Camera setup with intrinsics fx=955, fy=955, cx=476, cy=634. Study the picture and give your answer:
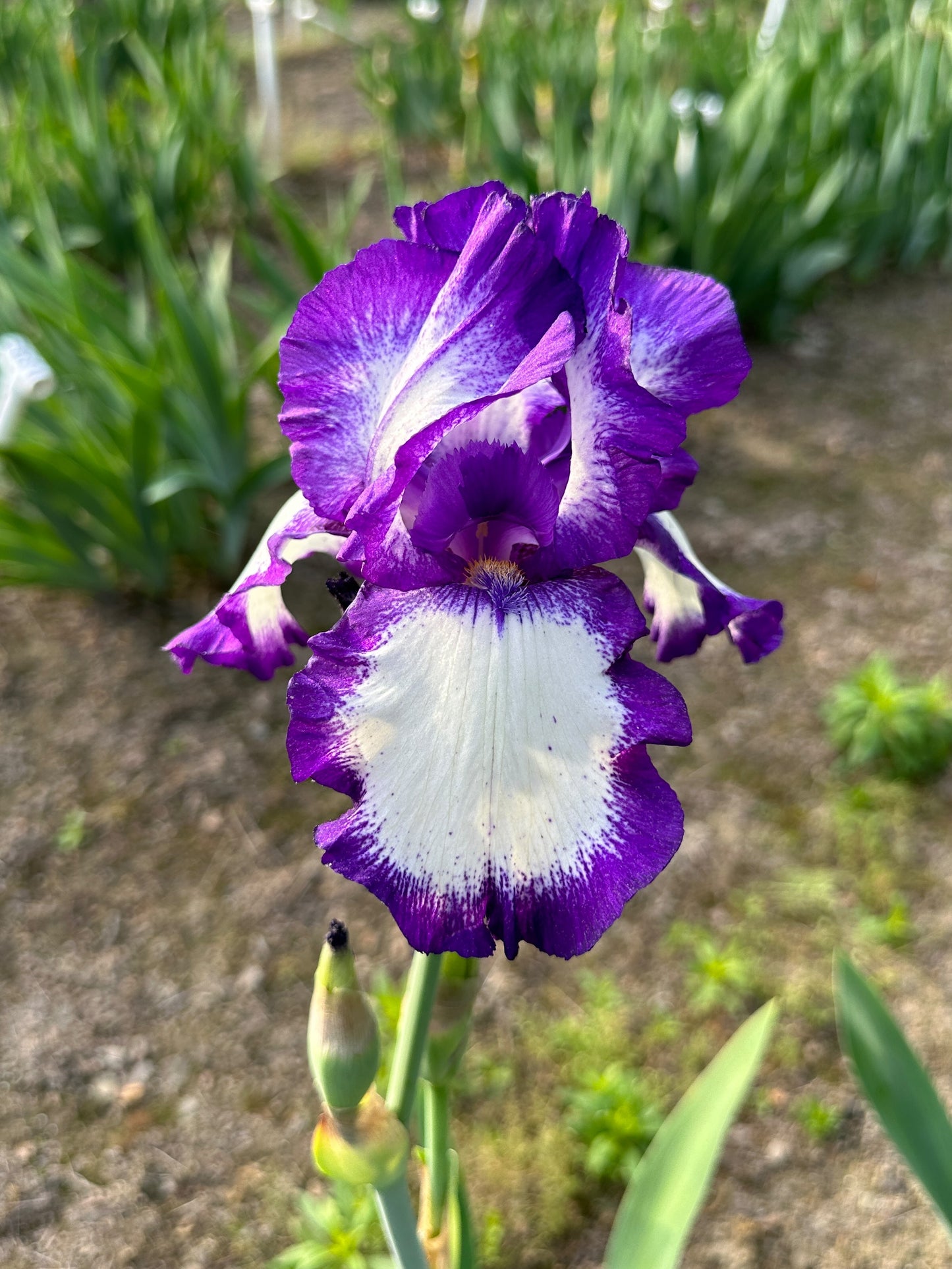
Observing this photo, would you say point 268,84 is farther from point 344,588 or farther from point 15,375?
point 344,588

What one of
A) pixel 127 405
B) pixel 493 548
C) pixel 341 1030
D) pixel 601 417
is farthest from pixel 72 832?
pixel 601 417

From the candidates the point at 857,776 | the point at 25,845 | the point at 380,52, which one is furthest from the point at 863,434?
the point at 380,52

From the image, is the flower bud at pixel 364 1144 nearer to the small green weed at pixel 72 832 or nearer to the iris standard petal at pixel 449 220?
the iris standard petal at pixel 449 220

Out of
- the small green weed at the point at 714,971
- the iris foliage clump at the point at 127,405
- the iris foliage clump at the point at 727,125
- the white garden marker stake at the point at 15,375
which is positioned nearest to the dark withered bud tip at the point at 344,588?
the white garden marker stake at the point at 15,375

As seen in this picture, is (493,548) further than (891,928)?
No

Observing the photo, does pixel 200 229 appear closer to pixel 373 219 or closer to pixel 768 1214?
pixel 373 219
